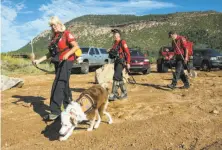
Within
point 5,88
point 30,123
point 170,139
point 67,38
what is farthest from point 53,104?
point 5,88

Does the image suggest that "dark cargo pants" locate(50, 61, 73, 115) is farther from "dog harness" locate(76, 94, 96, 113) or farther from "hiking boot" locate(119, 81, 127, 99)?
"hiking boot" locate(119, 81, 127, 99)

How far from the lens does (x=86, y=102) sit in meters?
6.38

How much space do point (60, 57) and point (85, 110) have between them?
1476mm

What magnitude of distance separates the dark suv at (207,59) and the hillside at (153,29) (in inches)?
1697

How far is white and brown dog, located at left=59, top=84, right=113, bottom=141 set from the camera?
604 cm

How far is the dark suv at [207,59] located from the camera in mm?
23938

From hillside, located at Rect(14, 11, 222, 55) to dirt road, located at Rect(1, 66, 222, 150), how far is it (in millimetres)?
59312

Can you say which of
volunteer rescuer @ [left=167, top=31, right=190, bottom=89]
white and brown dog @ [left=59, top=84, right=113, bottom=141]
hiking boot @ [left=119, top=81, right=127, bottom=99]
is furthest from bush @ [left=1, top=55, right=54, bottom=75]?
white and brown dog @ [left=59, top=84, right=113, bottom=141]

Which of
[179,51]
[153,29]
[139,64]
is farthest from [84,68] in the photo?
[153,29]

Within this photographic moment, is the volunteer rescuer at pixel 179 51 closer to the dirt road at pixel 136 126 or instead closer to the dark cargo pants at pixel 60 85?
the dirt road at pixel 136 126

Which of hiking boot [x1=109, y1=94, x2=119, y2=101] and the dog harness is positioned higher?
the dog harness

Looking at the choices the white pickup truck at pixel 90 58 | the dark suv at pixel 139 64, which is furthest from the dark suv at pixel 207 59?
the white pickup truck at pixel 90 58

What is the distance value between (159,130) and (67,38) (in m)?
2.55

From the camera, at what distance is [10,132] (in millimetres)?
→ 7238
